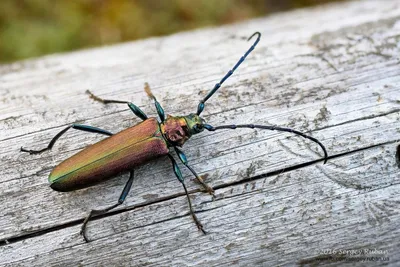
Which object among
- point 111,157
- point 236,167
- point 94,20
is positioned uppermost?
point 94,20

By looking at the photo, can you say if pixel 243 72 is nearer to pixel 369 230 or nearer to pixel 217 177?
pixel 217 177

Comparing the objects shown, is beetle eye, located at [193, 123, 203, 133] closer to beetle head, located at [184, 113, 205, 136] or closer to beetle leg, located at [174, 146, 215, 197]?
beetle head, located at [184, 113, 205, 136]

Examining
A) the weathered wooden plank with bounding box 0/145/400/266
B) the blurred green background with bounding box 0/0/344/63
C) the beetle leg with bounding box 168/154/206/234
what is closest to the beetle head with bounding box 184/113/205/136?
the beetle leg with bounding box 168/154/206/234

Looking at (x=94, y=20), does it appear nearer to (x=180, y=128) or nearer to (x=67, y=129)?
(x=67, y=129)

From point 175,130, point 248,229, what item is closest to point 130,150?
point 175,130


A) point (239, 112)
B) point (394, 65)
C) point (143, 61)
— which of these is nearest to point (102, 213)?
point (239, 112)
